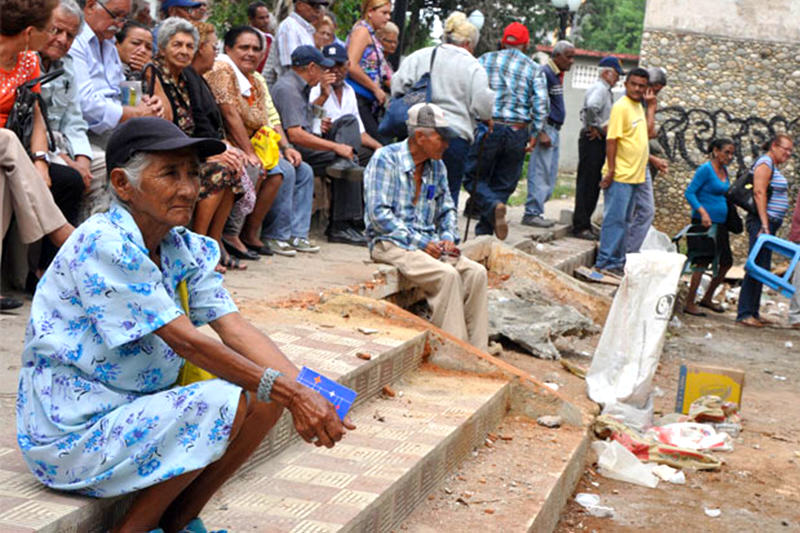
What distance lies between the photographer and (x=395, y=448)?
439 centimetres

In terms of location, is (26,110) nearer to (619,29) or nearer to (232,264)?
(232,264)

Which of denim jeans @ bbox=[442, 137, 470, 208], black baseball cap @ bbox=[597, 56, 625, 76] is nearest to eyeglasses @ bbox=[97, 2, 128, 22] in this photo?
denim jeans @ bbox=[442, 137, 470, 208]

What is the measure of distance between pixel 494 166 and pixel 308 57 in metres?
3.00

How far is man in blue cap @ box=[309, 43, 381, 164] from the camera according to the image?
8.41m

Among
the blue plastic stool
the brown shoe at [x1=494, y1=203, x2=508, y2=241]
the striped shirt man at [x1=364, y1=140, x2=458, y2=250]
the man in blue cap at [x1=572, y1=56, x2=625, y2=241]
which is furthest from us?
the man in blue cap at [x1=572, y1=56, x2=625, y2=241]

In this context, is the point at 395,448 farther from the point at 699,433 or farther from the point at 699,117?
the point at 699,117

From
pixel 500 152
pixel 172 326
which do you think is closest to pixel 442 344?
pixel 172 326

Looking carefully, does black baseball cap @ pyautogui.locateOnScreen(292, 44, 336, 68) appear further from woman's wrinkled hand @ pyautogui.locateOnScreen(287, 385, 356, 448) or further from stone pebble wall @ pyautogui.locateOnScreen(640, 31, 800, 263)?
stone pebble wall @ pyautogui.locateOnScreen(640, 31, 800, 263)

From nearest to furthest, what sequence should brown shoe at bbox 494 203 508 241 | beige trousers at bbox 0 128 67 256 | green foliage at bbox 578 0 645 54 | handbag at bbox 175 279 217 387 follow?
1. handbag at bbox 175 279 217 387
2. beige trousers at bbox 0 128 67 256
3. brown shoe at bbox 494 203 508 241
4. green foliage at bbox 578 0 645 54

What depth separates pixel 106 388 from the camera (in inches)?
116

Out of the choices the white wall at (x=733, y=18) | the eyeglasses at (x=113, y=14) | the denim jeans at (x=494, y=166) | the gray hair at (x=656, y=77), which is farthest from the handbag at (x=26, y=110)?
the white wall at (x=733, y=18)

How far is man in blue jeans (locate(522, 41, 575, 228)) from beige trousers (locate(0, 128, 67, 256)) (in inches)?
295

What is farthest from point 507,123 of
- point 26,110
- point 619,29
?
point 619,29

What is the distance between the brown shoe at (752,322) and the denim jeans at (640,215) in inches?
55.4
